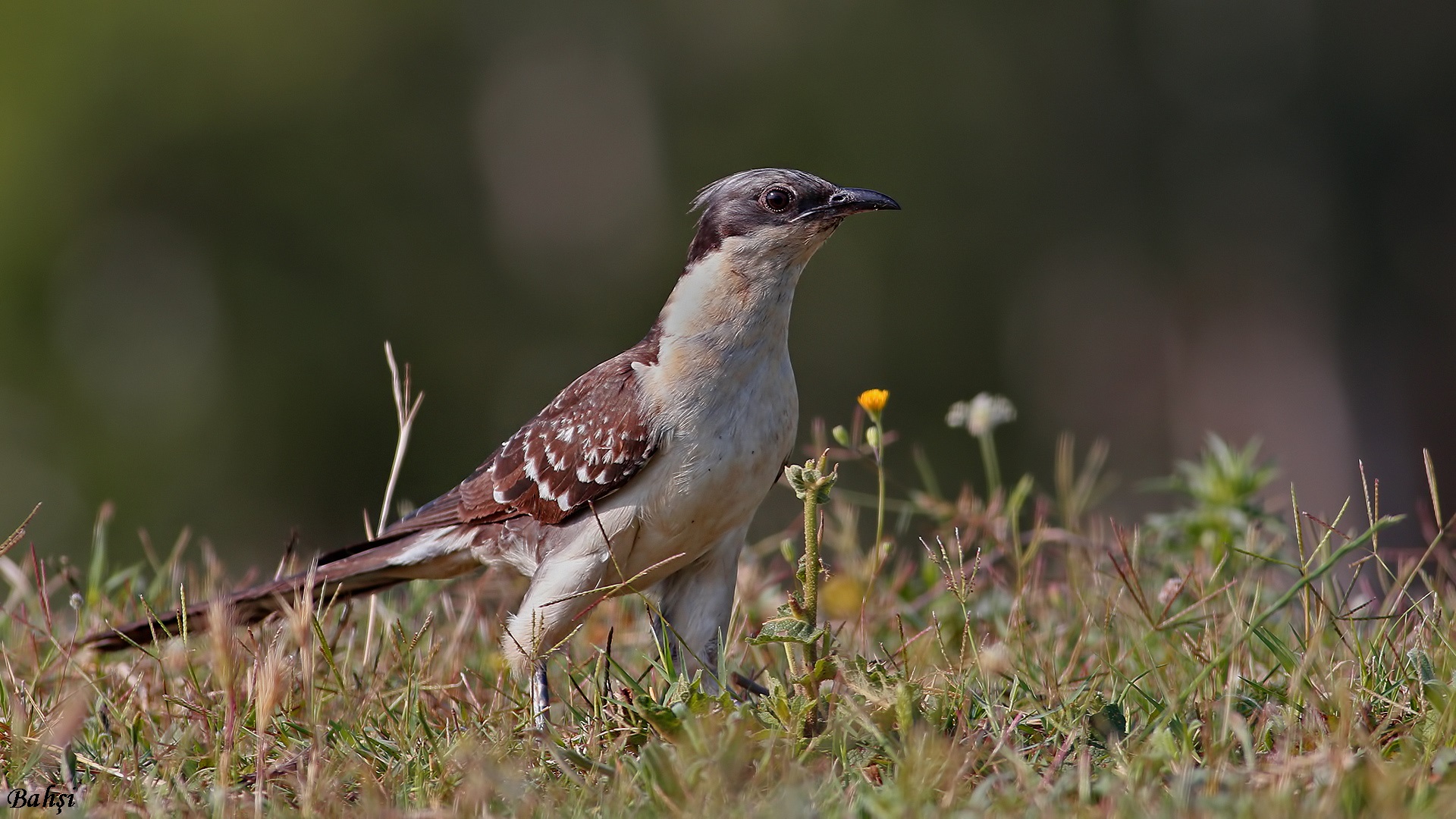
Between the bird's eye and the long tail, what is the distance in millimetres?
1504

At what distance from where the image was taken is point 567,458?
14.6 ft

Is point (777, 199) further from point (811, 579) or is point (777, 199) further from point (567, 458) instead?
point (811, 579)

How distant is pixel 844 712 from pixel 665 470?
1.25 m

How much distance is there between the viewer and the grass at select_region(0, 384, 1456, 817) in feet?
9.32

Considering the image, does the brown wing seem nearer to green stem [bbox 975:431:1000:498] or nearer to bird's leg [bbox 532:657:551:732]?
bird's leg [bbox 532:657:551:732]

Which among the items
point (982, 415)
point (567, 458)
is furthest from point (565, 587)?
point (982, 415)

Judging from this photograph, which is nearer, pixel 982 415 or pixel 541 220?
pixel 982 415

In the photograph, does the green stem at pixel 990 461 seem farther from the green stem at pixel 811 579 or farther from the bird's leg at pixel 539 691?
the bird's leg at pixel 539 691

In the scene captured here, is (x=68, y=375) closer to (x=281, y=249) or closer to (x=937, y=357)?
(x=281, y=249)

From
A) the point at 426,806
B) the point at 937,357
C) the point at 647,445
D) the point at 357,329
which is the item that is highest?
the point at 647,445

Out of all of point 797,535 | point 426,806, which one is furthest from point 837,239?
point 426,806

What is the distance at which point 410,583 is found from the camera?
5.39 metres

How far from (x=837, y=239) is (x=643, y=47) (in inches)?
150
